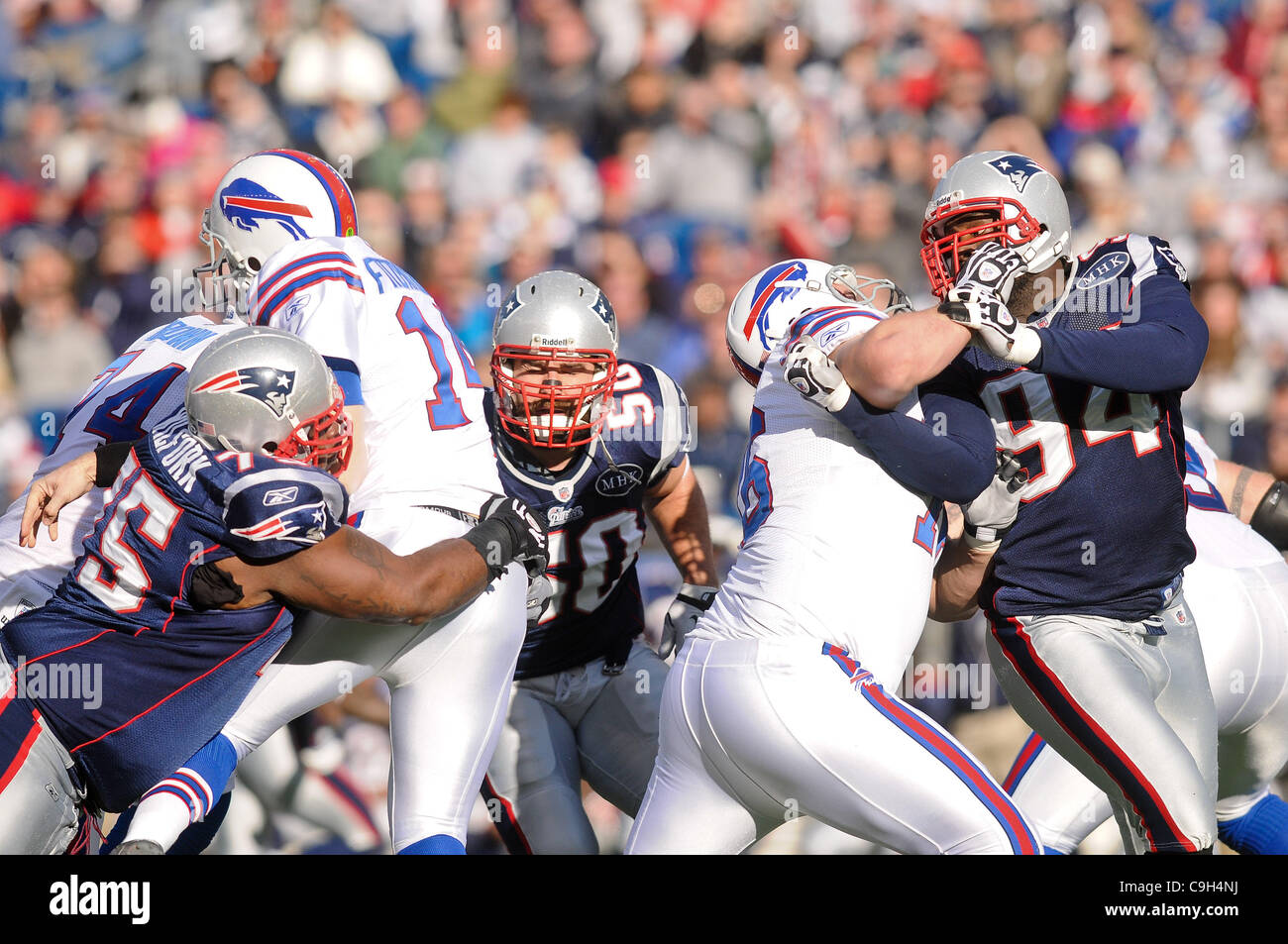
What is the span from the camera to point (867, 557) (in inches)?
118

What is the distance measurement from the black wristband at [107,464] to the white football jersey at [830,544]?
60.1 inches

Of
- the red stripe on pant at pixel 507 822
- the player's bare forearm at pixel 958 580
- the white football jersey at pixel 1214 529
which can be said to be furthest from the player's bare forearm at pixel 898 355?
the red stripe on pant at pixel 507 822

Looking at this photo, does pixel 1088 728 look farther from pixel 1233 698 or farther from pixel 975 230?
pixel 975 230

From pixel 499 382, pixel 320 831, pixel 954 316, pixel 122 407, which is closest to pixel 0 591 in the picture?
pixel 122 407

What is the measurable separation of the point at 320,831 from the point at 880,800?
3.25 meters

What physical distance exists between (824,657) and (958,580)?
2.78ft

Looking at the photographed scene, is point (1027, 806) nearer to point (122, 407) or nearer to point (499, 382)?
point (499, 382)

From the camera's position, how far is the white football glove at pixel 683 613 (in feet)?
12.3

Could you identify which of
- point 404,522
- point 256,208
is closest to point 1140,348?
point 404,522

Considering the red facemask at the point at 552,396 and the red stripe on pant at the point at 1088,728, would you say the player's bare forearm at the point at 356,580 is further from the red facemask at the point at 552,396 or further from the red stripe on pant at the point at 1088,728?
the red stripe on pant at the point at 1088,728

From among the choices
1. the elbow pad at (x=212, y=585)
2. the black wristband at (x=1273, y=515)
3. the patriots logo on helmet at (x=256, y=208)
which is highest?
the patriots logo on helmet at (x=256, y=208)

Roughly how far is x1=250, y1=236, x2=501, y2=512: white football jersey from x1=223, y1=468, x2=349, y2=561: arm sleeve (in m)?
0.48

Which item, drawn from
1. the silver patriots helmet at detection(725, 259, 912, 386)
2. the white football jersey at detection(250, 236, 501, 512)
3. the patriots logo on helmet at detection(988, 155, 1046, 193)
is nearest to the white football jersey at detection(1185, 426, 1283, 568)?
the patriots logo on helmet at detection(988, 155, 1046, 193)

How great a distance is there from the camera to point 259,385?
10.1 feet
